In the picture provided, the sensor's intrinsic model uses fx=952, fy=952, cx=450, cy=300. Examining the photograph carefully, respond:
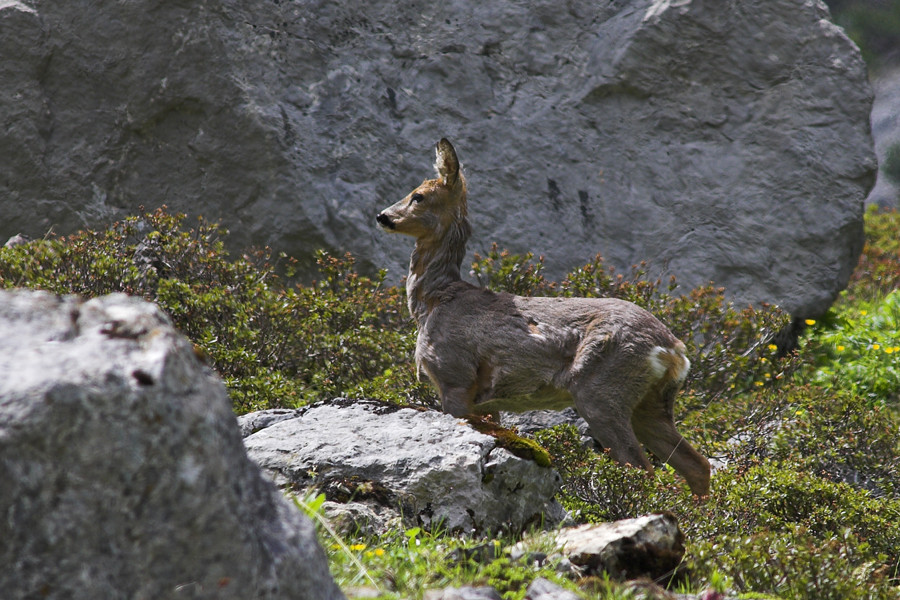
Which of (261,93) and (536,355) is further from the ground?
(261,93)

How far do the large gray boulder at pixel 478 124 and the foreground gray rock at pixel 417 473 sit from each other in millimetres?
5290

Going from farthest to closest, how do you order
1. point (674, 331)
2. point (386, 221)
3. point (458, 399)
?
point (674, 331) < point (386, 221) < point (458, 399)

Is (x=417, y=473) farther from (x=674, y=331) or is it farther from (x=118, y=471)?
(x=674, y=331)

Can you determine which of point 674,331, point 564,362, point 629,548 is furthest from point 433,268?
point 629,548

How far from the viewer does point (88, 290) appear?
8602mm

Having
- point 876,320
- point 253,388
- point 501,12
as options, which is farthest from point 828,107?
point 253,388

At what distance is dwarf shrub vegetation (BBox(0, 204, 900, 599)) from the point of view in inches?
240

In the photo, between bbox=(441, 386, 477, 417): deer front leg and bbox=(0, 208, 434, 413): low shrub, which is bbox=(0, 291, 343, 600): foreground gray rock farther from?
bbox=(0, 208, 434, 413): low shrub

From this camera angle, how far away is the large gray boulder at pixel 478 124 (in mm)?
10719

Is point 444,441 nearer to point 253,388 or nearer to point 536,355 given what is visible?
point 536,355

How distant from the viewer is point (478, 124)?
1134cm

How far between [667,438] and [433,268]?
226 centimetres

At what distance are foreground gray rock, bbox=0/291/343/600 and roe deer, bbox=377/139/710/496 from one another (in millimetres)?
4242

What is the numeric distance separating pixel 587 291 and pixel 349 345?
235 cm
